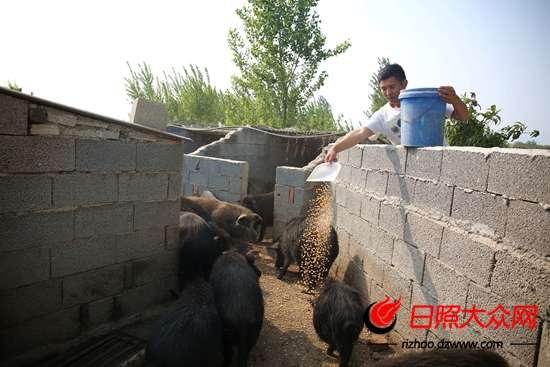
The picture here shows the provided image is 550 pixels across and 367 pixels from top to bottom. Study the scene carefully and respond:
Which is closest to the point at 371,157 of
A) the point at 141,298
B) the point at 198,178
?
the point at 141,298

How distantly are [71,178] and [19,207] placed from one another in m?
0.50

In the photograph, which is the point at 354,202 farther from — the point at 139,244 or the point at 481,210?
the point at 139,244

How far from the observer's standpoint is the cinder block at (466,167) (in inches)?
97.7

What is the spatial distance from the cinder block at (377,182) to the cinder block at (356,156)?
Result: 0.37 meters

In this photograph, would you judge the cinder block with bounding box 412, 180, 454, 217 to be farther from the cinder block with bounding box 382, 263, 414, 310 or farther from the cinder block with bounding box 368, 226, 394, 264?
the cinder block with bounding box 382, 263, 414, 310

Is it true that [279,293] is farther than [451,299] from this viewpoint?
Yes

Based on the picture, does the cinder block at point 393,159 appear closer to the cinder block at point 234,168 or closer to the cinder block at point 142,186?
the cinder block at point 142,186

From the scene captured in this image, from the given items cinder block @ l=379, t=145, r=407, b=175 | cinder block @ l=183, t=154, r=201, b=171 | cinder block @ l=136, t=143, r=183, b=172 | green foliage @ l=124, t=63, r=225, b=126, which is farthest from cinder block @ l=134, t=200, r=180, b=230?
green foliage @ l=124, t=63, r=225, b=126

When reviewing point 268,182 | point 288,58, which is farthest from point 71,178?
point 288,58

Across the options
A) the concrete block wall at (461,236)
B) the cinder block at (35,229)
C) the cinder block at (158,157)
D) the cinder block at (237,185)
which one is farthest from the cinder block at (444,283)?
the cinder block at (237,185)

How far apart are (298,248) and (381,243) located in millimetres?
1860

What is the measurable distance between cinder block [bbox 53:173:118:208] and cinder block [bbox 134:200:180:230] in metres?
0.38

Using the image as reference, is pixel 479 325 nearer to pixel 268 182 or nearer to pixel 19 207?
pixel 19 207

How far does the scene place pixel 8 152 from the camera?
2.92 meters
